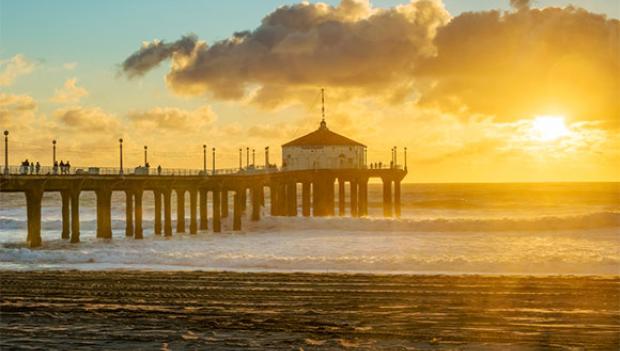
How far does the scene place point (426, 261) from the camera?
31.0 metres

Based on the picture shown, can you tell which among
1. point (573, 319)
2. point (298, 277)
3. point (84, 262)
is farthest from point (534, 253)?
point (84, 262)

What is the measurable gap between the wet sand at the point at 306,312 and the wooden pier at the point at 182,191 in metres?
18.5

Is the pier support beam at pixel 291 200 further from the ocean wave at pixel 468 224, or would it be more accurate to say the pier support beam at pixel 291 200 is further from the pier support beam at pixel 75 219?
the pier support beam at pixel 75 219

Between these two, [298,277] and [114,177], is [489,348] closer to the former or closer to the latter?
[298,277]

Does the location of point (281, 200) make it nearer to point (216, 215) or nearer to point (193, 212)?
point (216, 215)

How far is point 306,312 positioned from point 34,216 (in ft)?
94.4

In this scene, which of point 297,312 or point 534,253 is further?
point 534,253

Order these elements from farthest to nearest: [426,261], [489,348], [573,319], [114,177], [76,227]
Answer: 1. [114,177]
2. [76,227]
3. [426,261]
4. [573,319]
5. [489,348]

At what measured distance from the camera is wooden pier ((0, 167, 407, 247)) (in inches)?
1758

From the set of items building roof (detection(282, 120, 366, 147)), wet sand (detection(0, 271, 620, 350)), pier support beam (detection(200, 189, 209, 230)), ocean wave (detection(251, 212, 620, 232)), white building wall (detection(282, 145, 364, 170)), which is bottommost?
wet sand (detection(0, 271, 620, 350))

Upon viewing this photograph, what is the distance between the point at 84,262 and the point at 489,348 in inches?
858

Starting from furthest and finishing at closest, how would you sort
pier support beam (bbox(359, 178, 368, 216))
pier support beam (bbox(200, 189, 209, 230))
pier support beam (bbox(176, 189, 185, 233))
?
pier support beam (bbox(359, 178, 368, 216)) < pier support beam (bbox(200, 189, 209, 230)) < pier support beam (bbox(176, 189, 185, 233))

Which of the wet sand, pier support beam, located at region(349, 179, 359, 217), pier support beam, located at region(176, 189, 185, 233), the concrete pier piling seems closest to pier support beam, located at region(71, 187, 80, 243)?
the concrete pier piling

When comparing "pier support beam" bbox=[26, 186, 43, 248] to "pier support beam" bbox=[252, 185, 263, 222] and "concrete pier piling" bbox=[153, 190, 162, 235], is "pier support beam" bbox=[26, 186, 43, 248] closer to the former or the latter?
"concrete pier piling" bbox=[153, 190, 162, 235]
